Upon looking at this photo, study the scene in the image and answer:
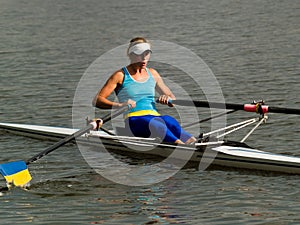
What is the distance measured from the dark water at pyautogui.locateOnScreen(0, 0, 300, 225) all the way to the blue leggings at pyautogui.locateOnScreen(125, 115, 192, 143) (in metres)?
0.63

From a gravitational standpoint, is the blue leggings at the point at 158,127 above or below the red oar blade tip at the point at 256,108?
below

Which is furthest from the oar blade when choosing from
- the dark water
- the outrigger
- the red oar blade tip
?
the red oar blade tip

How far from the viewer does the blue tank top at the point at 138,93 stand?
12461 millimetres

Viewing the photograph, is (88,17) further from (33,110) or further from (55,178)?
(55,178)

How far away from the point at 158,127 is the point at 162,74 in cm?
948

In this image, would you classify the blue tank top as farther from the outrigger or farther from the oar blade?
the oar blade

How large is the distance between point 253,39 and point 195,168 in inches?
593

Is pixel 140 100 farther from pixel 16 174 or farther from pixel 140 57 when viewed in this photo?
pixel 16 174

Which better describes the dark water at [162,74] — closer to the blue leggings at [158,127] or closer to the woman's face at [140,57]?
the blue leggings at [158,127]

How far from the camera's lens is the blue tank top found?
12.5 m

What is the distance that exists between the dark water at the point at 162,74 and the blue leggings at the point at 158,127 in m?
0.63

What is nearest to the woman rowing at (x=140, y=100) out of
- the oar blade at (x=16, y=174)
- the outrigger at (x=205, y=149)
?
the outrigger at (x=205, y=149)

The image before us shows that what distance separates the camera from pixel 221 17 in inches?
1289

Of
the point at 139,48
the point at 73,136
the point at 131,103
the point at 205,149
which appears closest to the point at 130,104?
the point at 131,103
